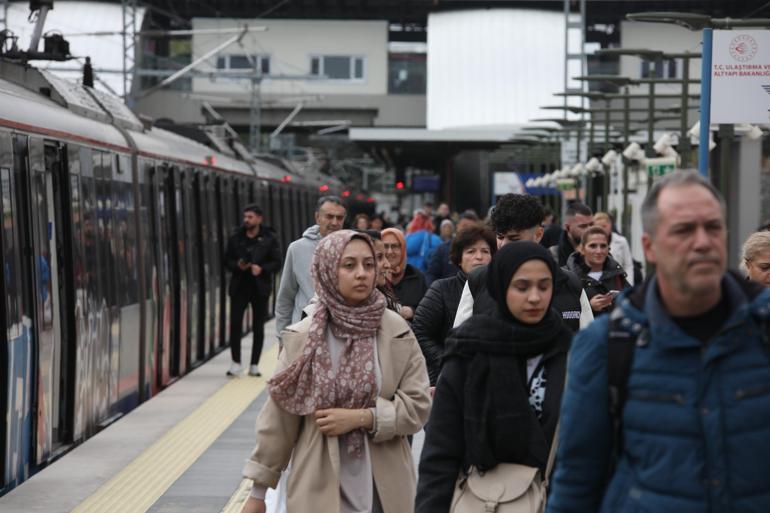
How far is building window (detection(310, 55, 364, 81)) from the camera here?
58188 mm

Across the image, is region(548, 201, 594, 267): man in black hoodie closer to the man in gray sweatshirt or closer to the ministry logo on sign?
the ministry logo on sign

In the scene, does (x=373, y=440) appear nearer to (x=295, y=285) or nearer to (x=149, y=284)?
(x=295, y=285)

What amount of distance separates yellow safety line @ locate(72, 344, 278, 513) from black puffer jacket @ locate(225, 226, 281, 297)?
1450mm

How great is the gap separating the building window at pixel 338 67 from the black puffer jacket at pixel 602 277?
4788 centimetres

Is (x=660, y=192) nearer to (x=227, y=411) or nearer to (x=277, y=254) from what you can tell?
(x=227, y=411)

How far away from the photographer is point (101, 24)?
57.5 metres

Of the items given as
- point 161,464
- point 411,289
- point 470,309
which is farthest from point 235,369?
point 470,309

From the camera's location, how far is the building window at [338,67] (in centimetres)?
5819

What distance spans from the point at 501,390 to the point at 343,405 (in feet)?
2.81

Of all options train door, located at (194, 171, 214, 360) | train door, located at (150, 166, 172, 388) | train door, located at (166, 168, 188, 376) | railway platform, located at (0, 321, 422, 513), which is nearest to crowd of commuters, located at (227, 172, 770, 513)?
railway platform, located at (0, 321, 422, 513)

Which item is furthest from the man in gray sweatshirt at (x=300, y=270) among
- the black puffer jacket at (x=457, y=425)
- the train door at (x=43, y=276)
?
the black puffer jacket at (x=457, y=425)

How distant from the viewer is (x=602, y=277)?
408 inches

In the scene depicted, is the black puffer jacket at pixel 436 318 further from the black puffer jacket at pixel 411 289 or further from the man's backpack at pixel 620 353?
the man's backpack at pixel 620 353

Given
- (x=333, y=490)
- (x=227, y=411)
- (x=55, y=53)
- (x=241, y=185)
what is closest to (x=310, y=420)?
(x=333, y=490)
